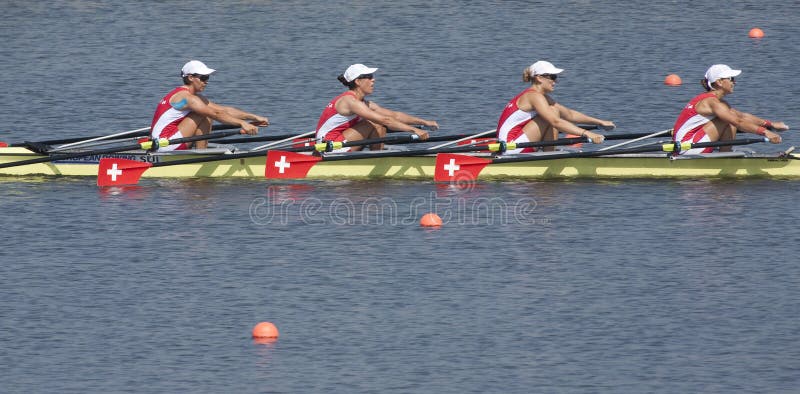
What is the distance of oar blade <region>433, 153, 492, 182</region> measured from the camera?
69.4 ft

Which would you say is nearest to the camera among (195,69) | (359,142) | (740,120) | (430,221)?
(430,221)

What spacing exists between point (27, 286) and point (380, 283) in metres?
3.62

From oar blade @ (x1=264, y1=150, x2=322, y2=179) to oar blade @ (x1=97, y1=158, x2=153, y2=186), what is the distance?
5.42ft

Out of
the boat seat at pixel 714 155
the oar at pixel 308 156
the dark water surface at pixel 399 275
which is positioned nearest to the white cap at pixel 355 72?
the oar at pixel 308 156

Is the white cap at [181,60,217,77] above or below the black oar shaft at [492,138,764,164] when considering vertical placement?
above

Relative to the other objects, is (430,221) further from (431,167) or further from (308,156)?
(308,156)

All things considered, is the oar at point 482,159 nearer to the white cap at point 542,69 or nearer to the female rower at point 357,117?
the female rower at point 357,117

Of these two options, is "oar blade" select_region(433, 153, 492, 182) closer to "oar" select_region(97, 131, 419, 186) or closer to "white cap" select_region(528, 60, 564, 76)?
"oar" select_region(97, 131, 419, 186)

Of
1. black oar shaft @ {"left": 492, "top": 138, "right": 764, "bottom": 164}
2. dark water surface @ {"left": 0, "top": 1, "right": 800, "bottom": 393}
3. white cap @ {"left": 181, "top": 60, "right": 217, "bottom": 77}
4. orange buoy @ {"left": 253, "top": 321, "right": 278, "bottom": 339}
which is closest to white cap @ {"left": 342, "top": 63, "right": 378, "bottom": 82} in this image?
dark water surface @ {"left": 0, "top": 1, "right": 800, "bottom": 393}

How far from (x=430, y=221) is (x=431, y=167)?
2699 mm

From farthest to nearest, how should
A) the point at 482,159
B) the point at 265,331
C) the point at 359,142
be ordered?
the point at 359,142, the point at 482,159, the point at 265,331

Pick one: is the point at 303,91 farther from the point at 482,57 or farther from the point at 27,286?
the point at 27,286

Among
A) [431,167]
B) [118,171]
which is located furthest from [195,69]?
[431,167]

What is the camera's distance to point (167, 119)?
71.8ft
